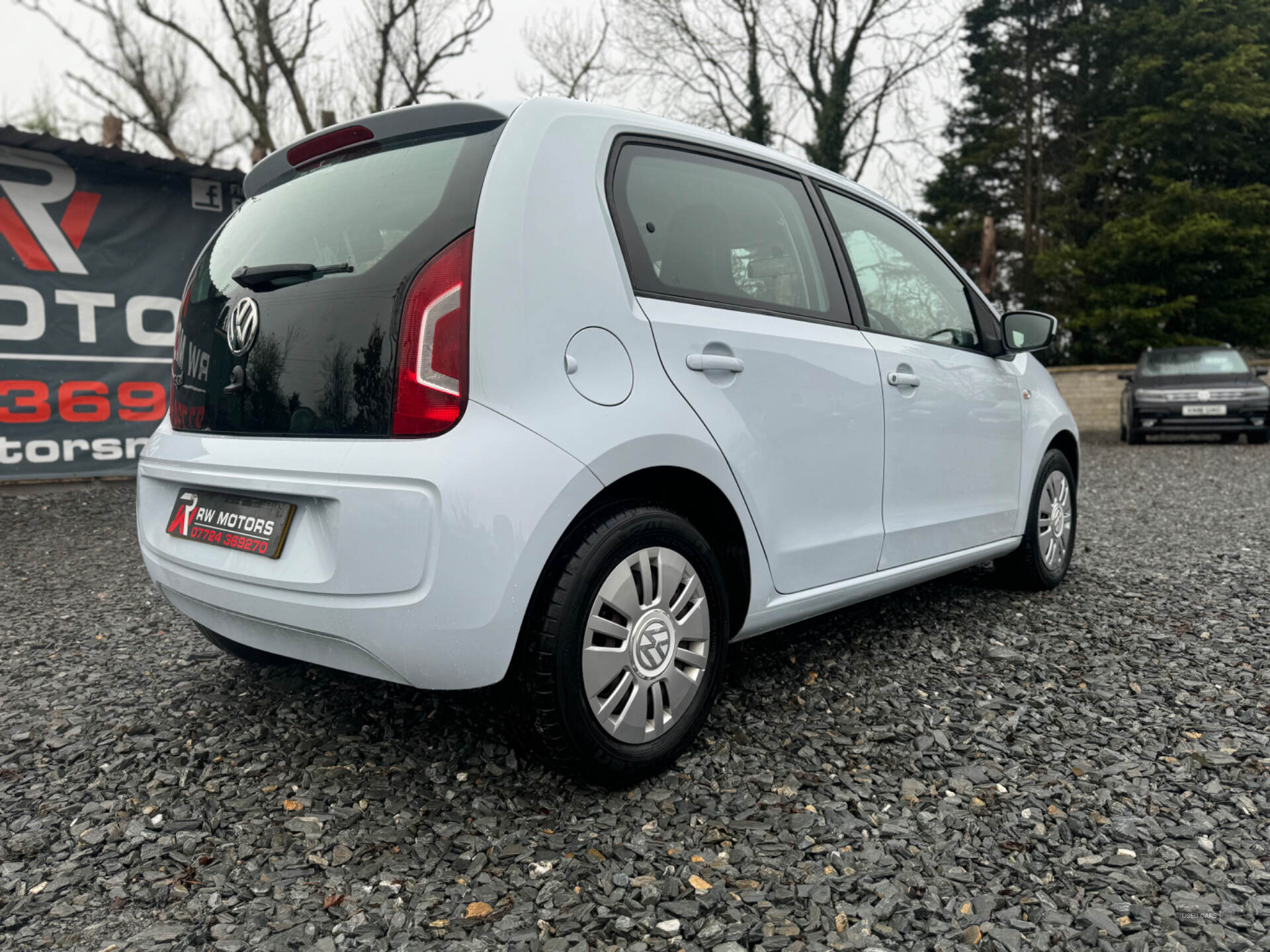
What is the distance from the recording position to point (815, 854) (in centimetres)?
199

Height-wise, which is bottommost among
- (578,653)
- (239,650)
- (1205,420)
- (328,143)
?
(239,650)

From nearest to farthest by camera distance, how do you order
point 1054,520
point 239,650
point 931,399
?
point 239,650
point 931,399
point 1054,520

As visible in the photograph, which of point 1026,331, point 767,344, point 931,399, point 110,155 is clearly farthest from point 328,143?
point 110,155

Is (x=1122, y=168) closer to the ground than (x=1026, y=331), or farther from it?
farther from it

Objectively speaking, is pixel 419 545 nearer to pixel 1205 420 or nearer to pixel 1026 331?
pixel 1026 331

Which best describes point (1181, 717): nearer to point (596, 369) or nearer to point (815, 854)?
point (815, 854)

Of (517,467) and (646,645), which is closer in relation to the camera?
(517,467)

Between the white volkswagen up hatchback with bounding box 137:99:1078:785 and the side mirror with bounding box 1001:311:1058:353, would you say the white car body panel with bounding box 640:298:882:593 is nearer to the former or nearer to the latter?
the white volkswagen up hatchback with bounding box 137:99:1078:785

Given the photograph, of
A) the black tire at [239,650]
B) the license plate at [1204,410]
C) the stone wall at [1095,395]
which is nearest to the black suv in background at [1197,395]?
the license plate at [1204,410]

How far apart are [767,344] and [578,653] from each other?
1.05 m

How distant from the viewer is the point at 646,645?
2.22 meters

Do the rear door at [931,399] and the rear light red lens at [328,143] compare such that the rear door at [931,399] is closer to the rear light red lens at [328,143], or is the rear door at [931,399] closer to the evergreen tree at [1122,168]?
the rear light red lens at [328,143]

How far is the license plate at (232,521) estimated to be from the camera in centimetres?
210

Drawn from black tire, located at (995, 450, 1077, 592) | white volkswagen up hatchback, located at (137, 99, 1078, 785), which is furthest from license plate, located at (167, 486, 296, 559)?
black tire, located at (995, 450, 1077, 592)
